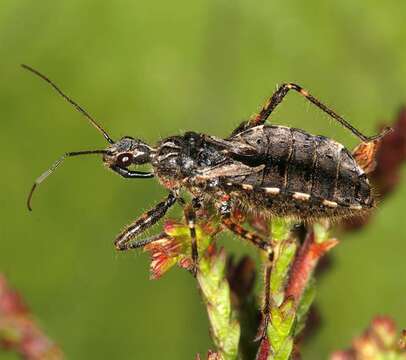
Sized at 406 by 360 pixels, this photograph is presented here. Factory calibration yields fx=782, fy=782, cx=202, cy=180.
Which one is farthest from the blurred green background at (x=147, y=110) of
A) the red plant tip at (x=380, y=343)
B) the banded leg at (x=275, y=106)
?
the red plant tip at (x=380, y=343)

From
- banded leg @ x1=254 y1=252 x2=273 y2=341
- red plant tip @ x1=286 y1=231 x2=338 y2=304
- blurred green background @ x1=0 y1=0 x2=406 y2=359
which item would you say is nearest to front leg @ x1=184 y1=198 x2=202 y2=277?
banded leg @ x1=254 y1=252 x2=273 y2=341

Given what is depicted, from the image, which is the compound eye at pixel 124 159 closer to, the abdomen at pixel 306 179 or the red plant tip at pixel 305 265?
the abdomen at pixel 306 179

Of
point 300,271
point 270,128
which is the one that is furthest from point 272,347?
point 270,128

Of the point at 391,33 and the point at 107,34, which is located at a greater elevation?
the point at 391,33

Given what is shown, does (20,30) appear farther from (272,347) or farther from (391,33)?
(272,347)

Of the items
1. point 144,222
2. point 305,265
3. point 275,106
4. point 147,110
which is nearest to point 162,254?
point 305,265

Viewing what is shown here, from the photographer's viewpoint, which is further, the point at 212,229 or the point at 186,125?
the point at 186,125

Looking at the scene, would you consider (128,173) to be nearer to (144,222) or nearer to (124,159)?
(124,159)
